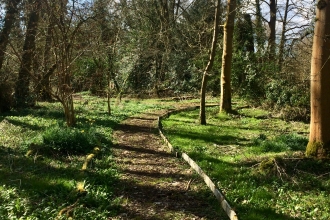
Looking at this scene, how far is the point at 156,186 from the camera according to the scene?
7.35 metres

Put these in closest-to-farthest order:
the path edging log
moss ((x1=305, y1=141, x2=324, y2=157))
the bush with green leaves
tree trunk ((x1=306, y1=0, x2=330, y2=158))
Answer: the path edging log < tree trunk ((x1=306, y1=0, x2=330, y2=158)) < moss ((x1=305, y1=141, x2=324, y2=157)) < the bush with green leaves

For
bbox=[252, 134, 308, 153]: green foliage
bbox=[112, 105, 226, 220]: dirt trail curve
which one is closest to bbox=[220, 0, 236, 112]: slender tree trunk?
→ bbox=[252, 134, 308, 153]: green foliage

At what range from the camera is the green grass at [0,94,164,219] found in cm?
594

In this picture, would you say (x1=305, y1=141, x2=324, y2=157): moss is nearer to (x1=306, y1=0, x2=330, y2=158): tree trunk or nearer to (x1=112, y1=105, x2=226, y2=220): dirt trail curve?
(x1=306, y1=0, x2=330, y2=158): tree trunk

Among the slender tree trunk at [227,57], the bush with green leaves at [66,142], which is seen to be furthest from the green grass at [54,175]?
the slender tree trunk at [227,57]

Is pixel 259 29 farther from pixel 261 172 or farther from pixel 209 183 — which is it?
pixel 209 183

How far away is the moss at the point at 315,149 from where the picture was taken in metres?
7.93

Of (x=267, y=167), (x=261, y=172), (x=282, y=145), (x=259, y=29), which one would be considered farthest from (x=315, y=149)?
(x=259, y=29)

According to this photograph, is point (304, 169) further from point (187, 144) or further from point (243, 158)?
point (187, 144)

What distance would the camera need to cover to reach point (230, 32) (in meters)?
17.7

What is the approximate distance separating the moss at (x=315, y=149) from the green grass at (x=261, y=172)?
19cm

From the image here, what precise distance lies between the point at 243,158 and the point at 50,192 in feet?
16.0

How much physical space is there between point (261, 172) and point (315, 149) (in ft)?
4.94

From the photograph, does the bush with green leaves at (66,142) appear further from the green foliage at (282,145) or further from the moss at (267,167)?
the green foliage at (282,145)
